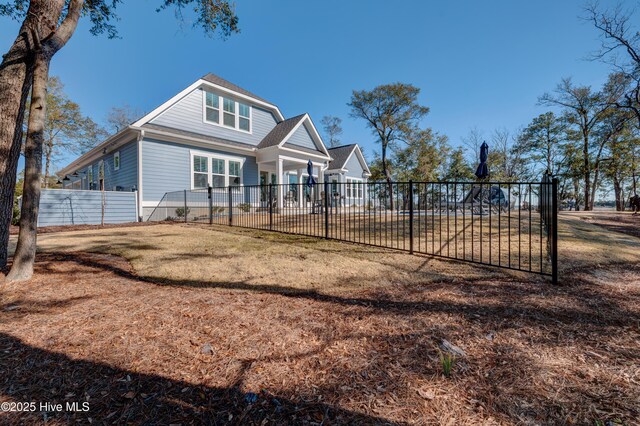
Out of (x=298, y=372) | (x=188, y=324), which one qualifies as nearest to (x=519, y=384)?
(x=298, y=372)

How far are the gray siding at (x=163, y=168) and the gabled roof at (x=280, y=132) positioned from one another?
3315 millimetres

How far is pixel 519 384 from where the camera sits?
163 cm

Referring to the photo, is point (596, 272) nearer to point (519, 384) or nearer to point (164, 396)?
point (519, 384)

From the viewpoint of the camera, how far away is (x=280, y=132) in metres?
15.2

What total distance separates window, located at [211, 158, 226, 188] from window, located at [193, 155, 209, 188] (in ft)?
1.07

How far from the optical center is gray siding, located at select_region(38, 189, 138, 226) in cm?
982

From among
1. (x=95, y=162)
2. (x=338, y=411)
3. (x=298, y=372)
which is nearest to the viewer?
(x=338, y=411)

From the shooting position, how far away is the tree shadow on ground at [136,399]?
1445mm

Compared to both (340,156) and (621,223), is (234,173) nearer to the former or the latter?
(340,156)

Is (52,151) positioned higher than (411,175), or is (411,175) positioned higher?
(52,151)

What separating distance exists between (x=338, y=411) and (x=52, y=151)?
32442mm

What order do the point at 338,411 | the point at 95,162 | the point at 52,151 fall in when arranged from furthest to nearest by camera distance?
the point at 52,151, the point at 95,162, the point at 338,411

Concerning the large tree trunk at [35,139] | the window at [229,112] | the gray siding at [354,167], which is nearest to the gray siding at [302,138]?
the window at [229,112]

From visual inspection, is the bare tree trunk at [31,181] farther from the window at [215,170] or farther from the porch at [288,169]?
the window at [215,170]
